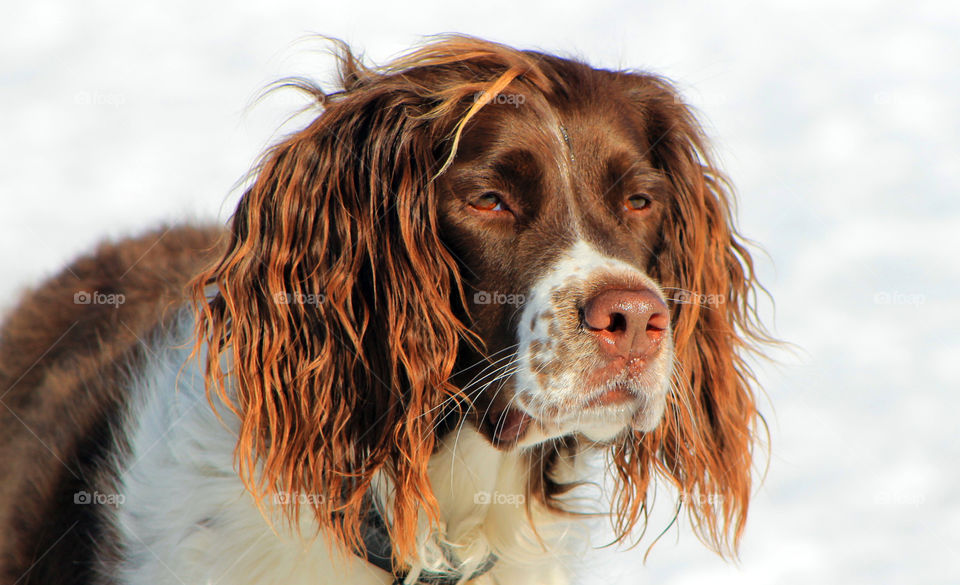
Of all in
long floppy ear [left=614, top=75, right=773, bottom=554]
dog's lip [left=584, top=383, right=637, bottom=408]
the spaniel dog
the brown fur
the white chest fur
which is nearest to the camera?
dog's lip [left=584, top=383, right=637, bottom=408]

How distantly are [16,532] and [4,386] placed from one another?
3.07 feet

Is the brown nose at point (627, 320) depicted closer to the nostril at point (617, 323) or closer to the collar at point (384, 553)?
the nostril at point (617, 323)

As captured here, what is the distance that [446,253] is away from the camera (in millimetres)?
2898

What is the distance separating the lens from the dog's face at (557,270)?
8.66 ft

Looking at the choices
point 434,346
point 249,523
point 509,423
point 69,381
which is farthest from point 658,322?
point 69,381

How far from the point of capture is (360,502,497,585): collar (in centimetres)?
300

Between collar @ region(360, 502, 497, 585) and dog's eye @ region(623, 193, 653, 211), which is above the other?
dog's eye @ region(623, 193, 653, 211)

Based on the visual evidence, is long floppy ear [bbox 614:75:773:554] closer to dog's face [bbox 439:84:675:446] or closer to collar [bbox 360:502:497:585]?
dog's face [bbox 439:84:675:446]

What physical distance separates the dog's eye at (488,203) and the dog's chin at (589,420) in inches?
23.2

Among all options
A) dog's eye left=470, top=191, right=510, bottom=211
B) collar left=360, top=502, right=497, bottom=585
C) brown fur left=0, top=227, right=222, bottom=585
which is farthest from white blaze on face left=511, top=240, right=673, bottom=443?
brown fur left=0, top=227, right=222, bottom=585

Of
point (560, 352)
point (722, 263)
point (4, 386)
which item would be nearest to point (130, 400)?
point (4, 386)

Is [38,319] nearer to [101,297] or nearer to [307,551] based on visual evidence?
[101,297]

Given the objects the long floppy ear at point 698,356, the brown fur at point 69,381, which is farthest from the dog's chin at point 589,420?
the brown fur at point 69,381

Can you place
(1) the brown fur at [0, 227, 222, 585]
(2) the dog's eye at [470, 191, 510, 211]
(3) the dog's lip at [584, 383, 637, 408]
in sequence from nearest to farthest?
(3) the dog's lip at [584, 383, 637, 408]
(2) the dog's eye at [470, 191, 510, 211]
(1) the brown fur at [0, 227, 222, 585]
